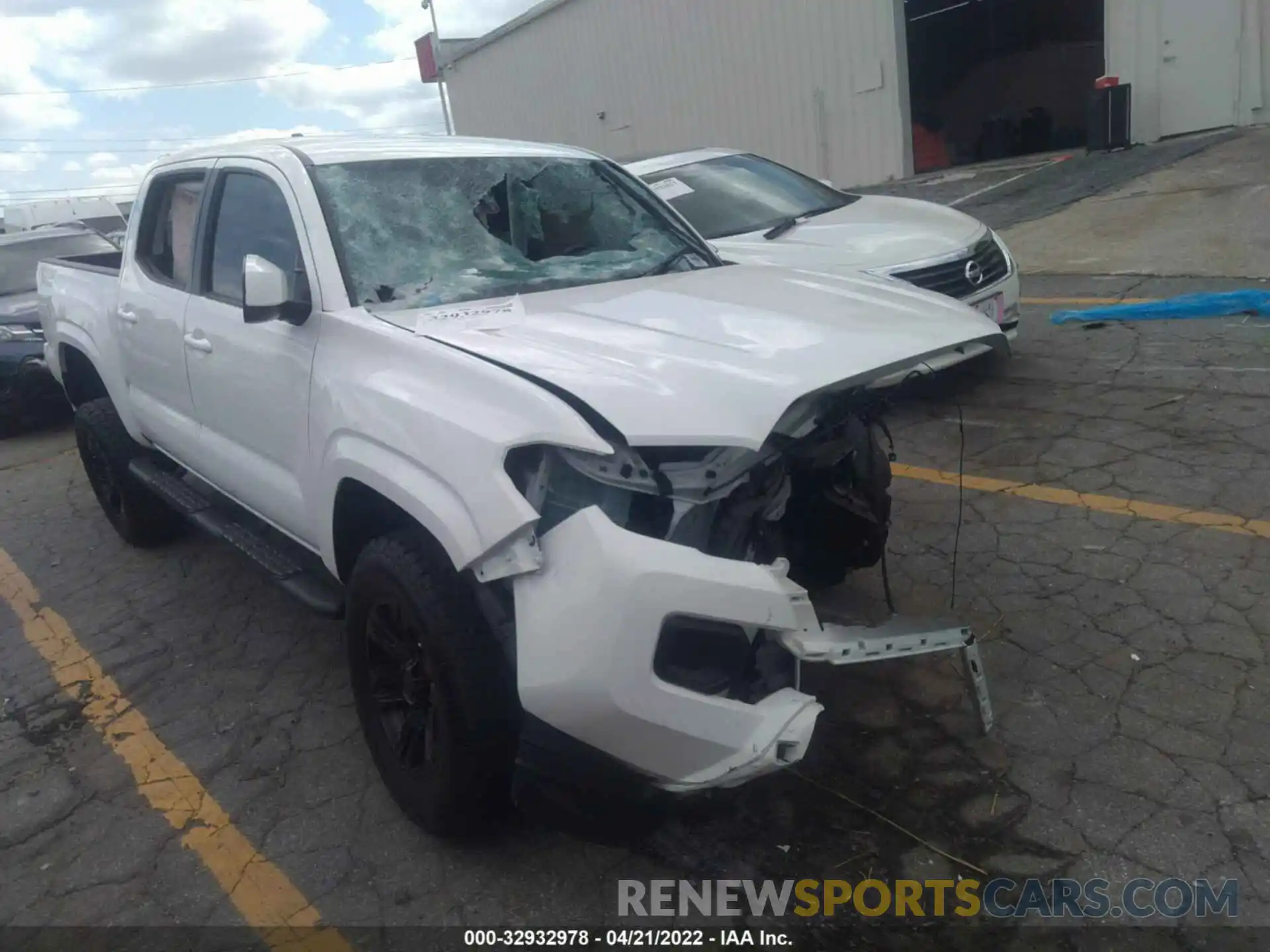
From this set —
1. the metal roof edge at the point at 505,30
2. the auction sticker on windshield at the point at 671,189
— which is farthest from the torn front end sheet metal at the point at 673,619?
the metal roof edge at the point at 505,30

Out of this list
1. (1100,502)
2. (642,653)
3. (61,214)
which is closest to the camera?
(642,653)

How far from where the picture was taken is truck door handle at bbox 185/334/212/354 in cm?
372

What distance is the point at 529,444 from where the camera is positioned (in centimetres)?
232

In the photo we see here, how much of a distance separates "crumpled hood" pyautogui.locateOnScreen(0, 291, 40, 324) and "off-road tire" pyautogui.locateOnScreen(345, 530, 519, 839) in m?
7.43

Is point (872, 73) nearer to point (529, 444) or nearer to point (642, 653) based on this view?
point (529, 444)

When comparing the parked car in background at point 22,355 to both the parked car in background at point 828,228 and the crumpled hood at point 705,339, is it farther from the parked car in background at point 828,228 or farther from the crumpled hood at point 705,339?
the crumpled hood at point 705,339

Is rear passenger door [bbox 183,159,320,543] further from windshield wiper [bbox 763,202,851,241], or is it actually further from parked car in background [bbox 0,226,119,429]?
parked car in background [bbox 0,226,119,429]

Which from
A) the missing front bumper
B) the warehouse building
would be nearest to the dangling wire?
the missing front bumper

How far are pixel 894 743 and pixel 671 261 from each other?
6.23 feet

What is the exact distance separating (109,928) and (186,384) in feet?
6.75

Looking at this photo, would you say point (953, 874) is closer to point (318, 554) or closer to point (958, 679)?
point (958, 679)

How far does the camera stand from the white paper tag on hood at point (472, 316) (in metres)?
2.88

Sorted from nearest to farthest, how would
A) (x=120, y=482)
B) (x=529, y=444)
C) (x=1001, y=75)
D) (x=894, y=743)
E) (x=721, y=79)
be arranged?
1. (x=529, y=444)
2. (x=894, y=743)
3. (x=120, y=482)
4. (x=721, y=79)
5. (x=1001, y=75)

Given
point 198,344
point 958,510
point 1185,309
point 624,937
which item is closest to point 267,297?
point 198,344
